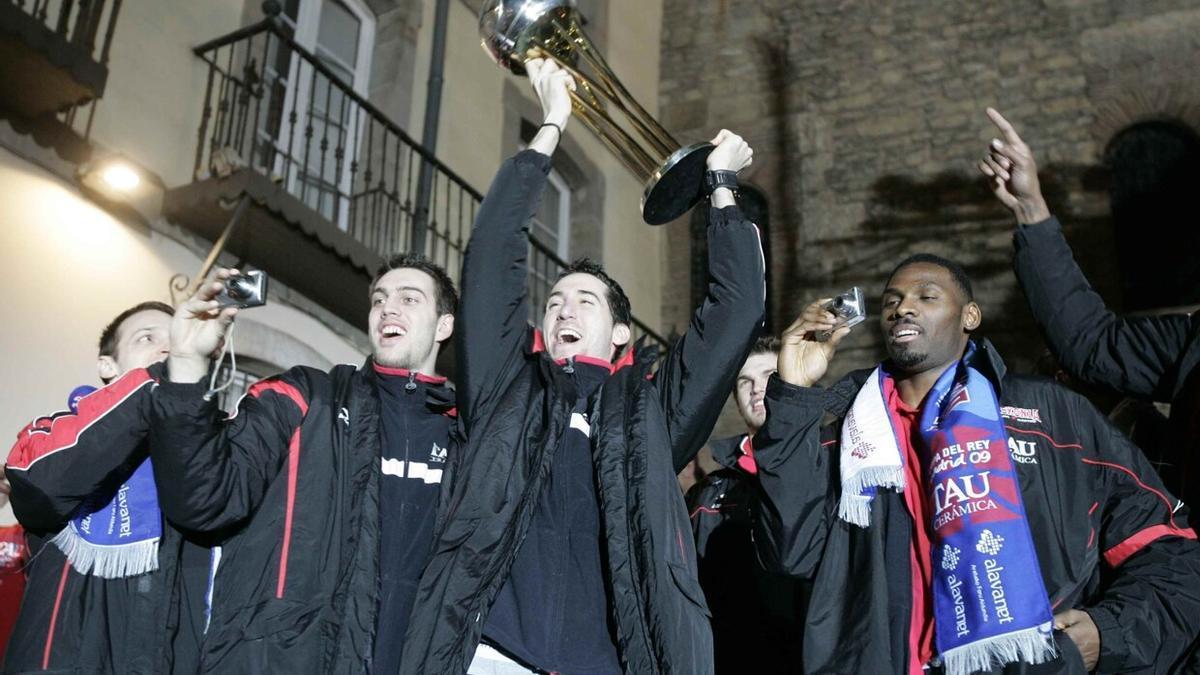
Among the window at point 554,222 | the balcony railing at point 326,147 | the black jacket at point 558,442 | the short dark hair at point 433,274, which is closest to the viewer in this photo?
the black jacket at point 558,442

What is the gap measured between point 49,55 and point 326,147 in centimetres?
225

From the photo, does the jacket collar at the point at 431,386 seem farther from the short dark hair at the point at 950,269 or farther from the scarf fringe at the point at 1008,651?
the scarf fringe at the point at 1008,651

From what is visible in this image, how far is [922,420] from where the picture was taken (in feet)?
9.46

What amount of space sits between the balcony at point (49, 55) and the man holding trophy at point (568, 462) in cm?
341

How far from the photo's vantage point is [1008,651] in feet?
7.93

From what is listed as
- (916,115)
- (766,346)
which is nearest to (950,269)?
(766,346)

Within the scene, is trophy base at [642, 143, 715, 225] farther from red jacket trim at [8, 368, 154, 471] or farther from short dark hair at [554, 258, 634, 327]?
red jacket trim at [8, 368, 154, 471]

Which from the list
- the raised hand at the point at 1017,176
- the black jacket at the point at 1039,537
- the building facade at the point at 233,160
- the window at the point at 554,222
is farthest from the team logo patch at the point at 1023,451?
the window at the point at 554,222

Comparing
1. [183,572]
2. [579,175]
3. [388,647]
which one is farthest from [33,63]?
[579,175]

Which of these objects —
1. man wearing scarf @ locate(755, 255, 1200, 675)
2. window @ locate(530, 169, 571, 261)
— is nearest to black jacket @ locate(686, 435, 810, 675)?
man wearing scarf @ locate(755, 255, 1200, 675)

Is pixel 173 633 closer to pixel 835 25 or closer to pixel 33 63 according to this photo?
pixel 33 63

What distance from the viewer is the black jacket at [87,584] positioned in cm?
258

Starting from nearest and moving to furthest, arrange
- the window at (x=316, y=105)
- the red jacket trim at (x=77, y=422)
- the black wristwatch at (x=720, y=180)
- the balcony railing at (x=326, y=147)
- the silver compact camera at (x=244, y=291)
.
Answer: the silver compact camera at (x=244, y=291) → the red jacket trim at (x=77, y=422) → the black wristwatch at (x=720, y=180) → the balcony railing at (x=326, y=147) → the window at (x=316, y=105)

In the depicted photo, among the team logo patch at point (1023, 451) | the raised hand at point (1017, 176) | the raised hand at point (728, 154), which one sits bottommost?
the team logo patch at point (1023, 451)
